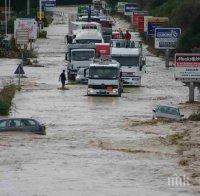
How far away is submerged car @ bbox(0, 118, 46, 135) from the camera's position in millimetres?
40688

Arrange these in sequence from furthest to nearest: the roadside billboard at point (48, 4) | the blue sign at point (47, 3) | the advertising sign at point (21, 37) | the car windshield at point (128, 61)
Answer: the roadside billboard at point (48, 4)
the blue sign at point (47, 3)
the advertising sign at point (21, 37)
the car windshield at point (128, 61)

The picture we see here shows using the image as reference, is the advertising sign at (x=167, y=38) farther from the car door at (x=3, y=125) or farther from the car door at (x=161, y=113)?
the car door at (x=3, y=125)

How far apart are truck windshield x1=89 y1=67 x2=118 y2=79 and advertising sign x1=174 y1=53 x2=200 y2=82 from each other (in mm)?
3490

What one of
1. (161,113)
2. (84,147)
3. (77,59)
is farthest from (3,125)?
(77,59)

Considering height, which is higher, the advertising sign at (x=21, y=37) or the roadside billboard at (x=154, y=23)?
the advertising sign at (x=21, y=37)

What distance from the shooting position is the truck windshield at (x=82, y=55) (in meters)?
68.8

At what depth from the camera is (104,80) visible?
193 feet

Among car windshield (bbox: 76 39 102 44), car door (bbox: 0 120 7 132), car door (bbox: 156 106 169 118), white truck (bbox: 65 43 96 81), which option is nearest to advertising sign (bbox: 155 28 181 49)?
car windshield (bbox: 76 39 102 44)

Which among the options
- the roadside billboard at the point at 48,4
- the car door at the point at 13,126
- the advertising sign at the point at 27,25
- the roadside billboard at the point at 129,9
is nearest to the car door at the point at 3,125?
the car door at the point at 13,126

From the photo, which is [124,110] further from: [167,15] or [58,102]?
[167,15]

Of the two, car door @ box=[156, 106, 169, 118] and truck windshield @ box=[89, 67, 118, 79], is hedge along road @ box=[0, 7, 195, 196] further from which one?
car door @ box=[156, 106, 169, 118]

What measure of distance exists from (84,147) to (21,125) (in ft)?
10.1

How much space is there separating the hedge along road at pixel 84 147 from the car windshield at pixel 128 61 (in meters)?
1.57

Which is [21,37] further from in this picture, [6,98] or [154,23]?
[6,98]
